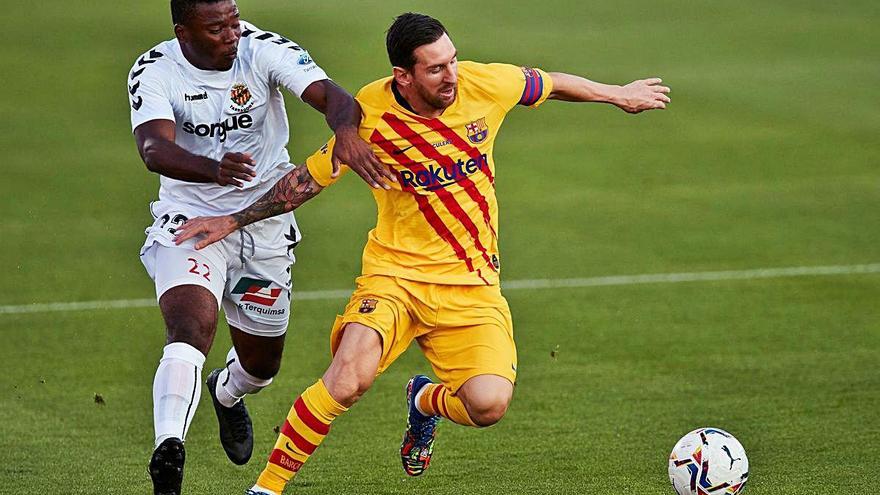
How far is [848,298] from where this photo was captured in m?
12.5

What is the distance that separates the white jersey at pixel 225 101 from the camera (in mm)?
7742

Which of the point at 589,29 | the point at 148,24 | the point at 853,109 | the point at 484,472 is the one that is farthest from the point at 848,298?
the point at 148,24

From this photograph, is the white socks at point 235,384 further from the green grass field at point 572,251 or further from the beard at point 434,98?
the beard at point 434,98

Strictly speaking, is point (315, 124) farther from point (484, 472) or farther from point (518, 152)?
point (484, 472)

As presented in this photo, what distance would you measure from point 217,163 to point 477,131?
1389mm

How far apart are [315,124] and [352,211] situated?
4.10 meters

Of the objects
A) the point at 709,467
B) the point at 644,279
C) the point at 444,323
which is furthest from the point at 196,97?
the point at 644,279

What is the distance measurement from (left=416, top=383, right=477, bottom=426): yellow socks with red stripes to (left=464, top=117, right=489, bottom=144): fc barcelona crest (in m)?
1.38

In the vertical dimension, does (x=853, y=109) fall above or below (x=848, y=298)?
above

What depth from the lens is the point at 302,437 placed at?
7.25 meters

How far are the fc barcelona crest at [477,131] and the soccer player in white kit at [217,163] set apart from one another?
22.5 inches

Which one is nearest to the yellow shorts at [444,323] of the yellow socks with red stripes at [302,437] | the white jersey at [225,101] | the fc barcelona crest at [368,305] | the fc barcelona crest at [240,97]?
the fc barcelona crest at [368,305]

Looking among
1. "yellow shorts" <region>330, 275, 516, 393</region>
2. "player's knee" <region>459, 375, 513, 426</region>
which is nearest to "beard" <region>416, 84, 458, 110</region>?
"yellow shorts" <region>330, 275, 516, 393</region>

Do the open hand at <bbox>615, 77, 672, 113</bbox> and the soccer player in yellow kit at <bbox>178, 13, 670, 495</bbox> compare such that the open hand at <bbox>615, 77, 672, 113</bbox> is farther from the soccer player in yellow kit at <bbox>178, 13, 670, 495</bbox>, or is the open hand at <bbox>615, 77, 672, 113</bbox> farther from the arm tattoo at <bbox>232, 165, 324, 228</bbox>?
the arm tattoo at <bbox>232, 165, 324, 228</bbox>
